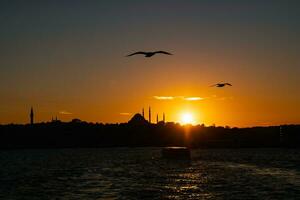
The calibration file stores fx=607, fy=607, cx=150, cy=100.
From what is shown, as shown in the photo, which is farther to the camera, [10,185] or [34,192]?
[10,185]

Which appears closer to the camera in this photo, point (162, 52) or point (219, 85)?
point (162, 52)

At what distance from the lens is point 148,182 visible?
230ft

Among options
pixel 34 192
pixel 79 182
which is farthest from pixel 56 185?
pixel 34 192

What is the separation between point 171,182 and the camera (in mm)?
70562

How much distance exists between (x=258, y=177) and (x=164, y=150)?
87.3 metres

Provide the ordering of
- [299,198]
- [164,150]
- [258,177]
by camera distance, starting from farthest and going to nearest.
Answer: [164,150] < [258,177] < [299,198]

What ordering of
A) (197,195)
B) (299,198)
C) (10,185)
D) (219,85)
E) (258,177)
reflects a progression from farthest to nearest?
(258,177) < (10,185) < (219,85) < (197,195) < (299,198)

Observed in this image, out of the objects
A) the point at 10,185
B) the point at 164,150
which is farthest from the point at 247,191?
the point at 164,150

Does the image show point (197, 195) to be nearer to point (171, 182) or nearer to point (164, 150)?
point (171, 182)

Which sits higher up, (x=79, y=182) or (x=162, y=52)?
(x=162, y=52)

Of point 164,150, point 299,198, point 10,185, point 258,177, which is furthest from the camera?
point 164,150

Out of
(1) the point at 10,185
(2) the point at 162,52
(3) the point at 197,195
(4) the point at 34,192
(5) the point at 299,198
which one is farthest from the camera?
(1) the point at 10,185

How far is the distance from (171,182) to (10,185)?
1848 cm

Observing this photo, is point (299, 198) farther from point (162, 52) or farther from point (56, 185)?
point (56, 185)
